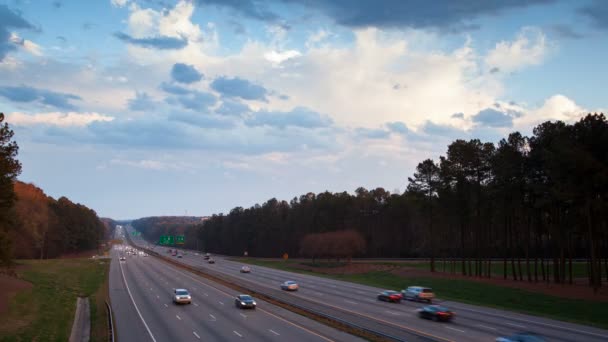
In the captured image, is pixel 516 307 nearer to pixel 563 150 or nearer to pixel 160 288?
pixel 563 150

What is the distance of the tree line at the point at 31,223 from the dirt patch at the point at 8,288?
11.4 feet

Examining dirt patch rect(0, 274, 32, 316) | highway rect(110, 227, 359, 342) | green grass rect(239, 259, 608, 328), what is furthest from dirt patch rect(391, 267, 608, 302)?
dirt patch rect(0, 274, 32, 316)

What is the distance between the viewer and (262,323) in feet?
104

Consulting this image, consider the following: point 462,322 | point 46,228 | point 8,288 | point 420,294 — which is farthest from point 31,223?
point 462,322

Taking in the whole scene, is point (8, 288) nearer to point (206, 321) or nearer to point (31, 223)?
point (206, 321)

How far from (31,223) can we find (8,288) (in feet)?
169

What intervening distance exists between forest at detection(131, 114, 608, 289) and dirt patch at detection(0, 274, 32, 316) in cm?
4867

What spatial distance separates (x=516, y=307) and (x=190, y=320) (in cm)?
2884

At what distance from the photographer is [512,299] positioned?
4591 centimetres

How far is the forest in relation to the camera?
43.2 meters

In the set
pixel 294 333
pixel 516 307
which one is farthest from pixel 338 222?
pixel 294 333

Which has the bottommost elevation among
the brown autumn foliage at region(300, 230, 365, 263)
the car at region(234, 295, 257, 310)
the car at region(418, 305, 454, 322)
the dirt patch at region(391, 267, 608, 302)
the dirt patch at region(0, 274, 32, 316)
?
the dirt patch at region(0, 274, 32, 316)

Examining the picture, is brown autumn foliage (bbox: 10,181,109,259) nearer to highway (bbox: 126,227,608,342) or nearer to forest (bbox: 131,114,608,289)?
highway (bbox: 126,227,608,342)

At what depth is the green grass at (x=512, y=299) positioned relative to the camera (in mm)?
38044
